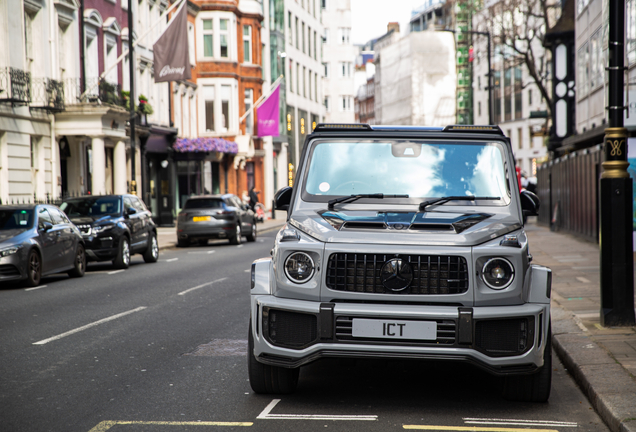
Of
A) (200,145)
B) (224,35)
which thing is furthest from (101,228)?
(224,35)

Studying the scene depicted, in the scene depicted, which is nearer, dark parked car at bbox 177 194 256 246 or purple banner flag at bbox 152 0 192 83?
dark parked car at bbox 177 194 256 246

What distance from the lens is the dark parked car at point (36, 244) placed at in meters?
14.5

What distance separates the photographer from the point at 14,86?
25219 millimetres

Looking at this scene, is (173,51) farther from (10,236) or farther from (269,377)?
(269,377)

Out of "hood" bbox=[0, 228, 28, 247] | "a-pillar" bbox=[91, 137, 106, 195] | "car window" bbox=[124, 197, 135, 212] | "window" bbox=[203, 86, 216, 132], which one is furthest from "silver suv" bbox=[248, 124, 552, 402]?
"window" bbox=[203, 86, 216, 132]

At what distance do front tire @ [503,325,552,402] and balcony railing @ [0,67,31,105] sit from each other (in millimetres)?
21188

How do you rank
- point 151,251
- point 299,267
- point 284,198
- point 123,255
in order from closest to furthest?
point 299,267 → point 284,198 → point 123,255 → point 151,251

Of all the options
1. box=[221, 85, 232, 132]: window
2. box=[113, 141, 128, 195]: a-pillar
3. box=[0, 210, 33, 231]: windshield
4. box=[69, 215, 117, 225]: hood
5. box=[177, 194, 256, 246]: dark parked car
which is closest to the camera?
box=[0, 210, 33, 231]: windshield

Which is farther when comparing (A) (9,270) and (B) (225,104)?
(B) (225,104)

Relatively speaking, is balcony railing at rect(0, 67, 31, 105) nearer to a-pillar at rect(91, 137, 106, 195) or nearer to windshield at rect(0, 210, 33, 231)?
a-pillar at rect(91, 137, 106, 195)

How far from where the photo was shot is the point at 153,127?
3859cm

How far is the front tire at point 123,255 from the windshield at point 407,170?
1249 cm

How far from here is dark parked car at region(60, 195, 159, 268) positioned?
18.5 metres

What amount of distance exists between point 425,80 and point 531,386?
307 feet
